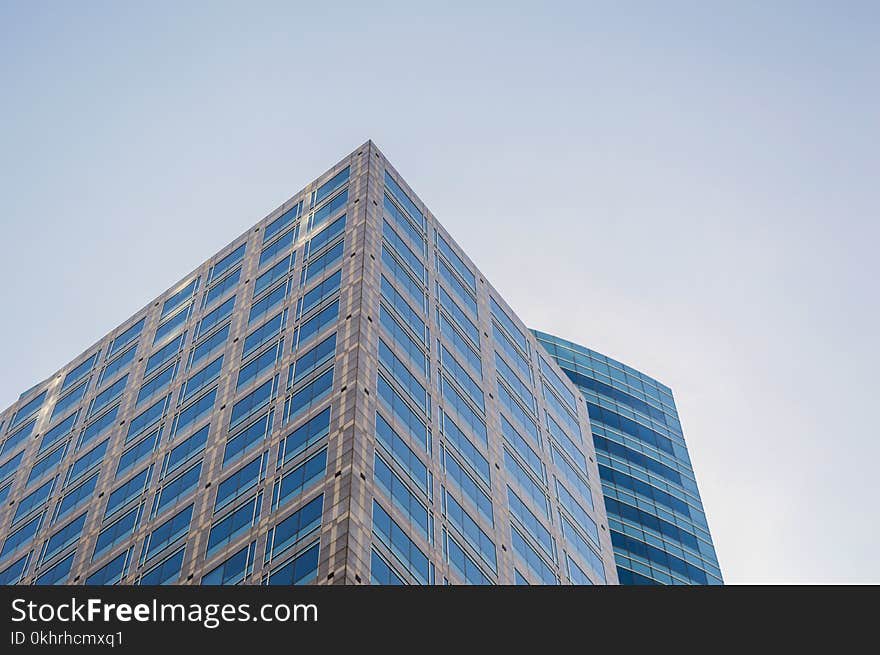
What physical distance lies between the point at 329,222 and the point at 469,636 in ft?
165

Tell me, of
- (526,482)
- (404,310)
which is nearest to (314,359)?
(404,310)

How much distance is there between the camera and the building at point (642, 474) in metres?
106

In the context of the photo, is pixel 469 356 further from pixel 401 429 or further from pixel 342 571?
pixel 342 571

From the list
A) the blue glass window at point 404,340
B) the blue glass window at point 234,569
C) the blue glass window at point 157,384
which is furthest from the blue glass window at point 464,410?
the blue glass window at point 157,384

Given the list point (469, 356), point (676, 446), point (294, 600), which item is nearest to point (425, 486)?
point (469, 356)

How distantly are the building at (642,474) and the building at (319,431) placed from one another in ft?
38.1

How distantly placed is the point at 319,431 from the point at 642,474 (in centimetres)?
5665

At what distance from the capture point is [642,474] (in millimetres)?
115188

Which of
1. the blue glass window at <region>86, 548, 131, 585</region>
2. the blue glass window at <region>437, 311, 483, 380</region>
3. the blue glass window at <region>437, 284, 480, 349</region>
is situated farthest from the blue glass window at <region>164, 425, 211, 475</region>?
the blue glass window at <region>437, 284, 480, 349</region>

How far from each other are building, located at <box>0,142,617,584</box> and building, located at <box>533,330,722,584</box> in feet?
38.1

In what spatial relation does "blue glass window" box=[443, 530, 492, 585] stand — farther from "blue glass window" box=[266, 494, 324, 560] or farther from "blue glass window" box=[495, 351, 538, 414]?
"blue glass window" box=[495, 351, 538, 414]

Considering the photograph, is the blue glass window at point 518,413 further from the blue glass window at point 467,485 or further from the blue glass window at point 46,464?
the blue glass window at point 46,464

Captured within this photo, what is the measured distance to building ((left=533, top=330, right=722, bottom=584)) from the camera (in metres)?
106

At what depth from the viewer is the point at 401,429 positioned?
6800 cm
